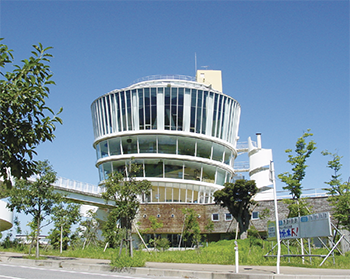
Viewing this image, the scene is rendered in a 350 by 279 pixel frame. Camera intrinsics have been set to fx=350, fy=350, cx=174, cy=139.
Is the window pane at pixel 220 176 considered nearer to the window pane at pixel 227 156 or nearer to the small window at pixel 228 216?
the window pane at pixel 227 156

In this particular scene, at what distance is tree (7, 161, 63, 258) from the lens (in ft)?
76.9

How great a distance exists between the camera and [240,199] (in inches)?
1384

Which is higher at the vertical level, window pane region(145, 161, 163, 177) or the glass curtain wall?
the glass curtain wall

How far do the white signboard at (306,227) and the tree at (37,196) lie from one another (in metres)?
14.9

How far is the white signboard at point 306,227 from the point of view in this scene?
16031 millimetres

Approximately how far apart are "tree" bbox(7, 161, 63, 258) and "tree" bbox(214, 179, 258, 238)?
17.2 m

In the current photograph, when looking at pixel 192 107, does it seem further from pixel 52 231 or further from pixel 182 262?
pixel 182 262

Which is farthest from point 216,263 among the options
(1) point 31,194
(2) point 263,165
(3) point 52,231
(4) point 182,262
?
(2) point 263,165

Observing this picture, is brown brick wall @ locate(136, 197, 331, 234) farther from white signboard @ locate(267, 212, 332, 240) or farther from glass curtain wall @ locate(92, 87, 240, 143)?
white signboard @ locate(267, 212, 332, 240)

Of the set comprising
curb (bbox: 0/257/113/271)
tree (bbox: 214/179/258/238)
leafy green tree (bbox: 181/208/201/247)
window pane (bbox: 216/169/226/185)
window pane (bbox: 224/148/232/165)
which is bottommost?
curb (bbox: 0/257/113/271)

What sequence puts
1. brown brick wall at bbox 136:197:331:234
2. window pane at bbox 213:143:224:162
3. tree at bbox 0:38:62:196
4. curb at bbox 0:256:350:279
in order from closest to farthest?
tree at bbox 0:38:62:196
curb at bbox 0:256:350:279
brown brick wall at bbox 136:197:331:234
window pane at bbox 213:143:224:162

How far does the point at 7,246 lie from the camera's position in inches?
1393

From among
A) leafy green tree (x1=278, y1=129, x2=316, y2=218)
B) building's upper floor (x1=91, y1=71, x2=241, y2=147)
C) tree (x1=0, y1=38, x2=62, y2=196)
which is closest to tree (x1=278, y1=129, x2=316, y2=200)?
leafy green tree (x1=278, y1=129, x2=316, y2=218)

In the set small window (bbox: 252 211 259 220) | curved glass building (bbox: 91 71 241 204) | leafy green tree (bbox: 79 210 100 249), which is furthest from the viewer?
curved glass building (bbox: 91 71 241 204)
